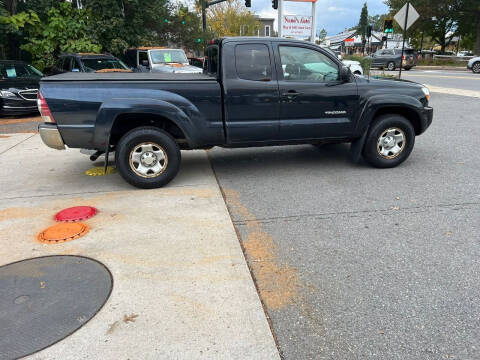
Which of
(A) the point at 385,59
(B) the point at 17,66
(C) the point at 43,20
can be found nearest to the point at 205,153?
(B) the point at 17,66

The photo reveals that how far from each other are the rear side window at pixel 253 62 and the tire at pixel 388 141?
1846 mm

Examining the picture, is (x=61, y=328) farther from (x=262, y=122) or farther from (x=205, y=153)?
(x=205, y=153)

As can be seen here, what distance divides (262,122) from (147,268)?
278 centimetres

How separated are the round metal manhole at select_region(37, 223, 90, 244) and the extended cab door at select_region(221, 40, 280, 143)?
2.25 metres

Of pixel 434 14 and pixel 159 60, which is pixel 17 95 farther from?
pixel 434 14

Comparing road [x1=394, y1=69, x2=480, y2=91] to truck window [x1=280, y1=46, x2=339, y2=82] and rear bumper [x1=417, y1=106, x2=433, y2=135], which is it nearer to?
rear bumper [x1=417, y1=106, x2=433, y2=135]

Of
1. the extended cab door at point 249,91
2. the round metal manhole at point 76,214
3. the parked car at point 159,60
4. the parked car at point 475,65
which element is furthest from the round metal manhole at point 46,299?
the parked car at point 475,65

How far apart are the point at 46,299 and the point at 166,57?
14.2m

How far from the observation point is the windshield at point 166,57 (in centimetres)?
1549

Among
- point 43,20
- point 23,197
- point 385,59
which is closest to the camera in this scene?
point 23,197

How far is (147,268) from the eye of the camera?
322 centimetres

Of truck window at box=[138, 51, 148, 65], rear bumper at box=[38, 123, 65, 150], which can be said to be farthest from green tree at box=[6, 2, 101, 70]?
rear bumper at box=[38, 123, 65, 150]

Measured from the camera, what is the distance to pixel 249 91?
5.09 meters

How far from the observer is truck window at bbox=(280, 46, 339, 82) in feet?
17.4
